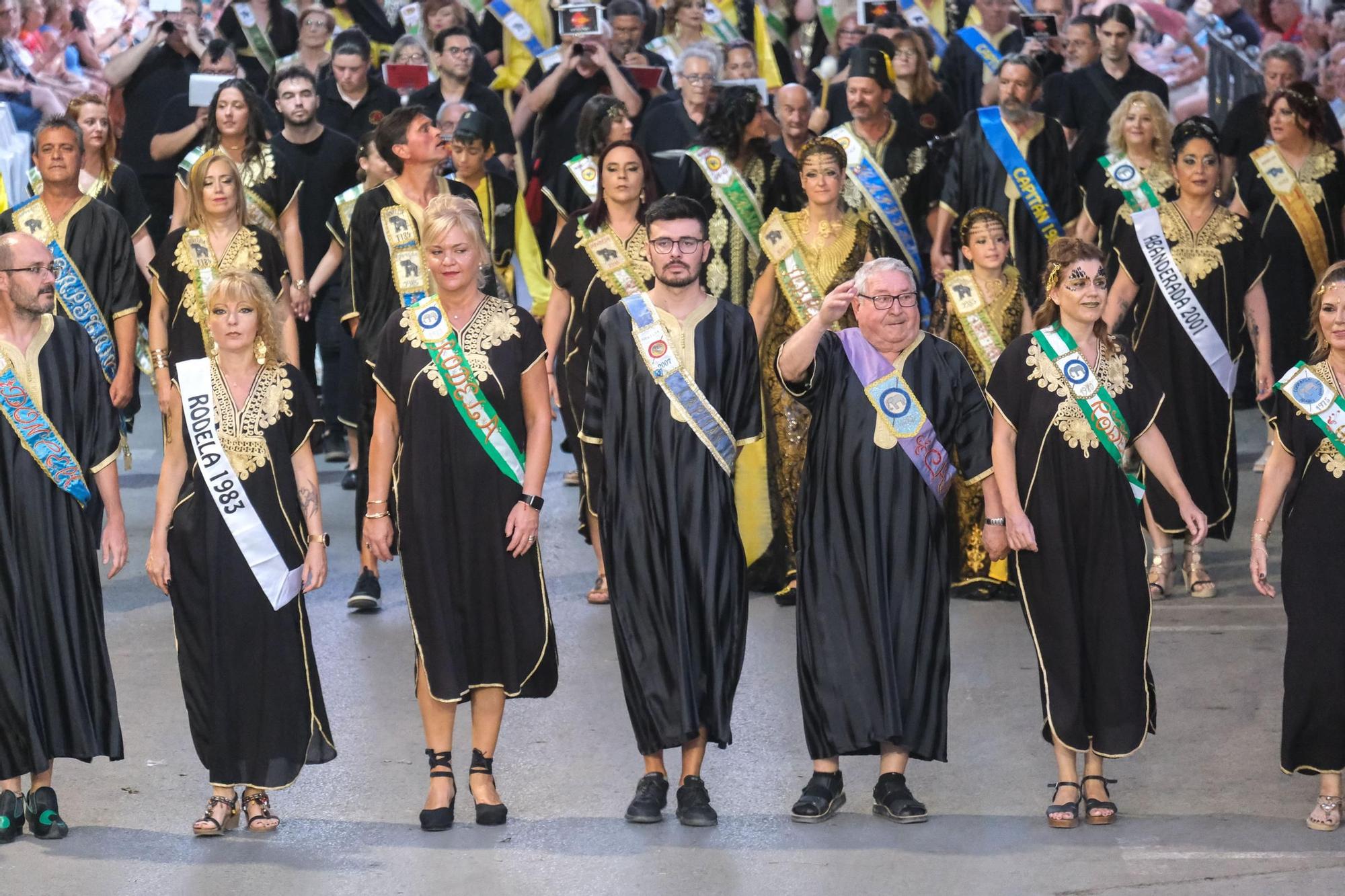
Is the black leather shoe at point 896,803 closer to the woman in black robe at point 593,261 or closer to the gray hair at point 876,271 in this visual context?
the gray hair at point 876,271

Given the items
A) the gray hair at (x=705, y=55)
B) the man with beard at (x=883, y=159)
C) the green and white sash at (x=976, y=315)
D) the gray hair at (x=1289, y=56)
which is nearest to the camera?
the green and white sash at (x=976, y=315)

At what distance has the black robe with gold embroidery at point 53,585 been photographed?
21.2ft

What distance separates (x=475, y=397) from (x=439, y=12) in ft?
20.2

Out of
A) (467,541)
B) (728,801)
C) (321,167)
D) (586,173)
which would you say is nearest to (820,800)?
(728,801)

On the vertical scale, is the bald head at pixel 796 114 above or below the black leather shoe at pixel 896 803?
above

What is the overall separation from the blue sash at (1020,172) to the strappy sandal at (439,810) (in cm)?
468

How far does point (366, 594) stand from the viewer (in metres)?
9.18

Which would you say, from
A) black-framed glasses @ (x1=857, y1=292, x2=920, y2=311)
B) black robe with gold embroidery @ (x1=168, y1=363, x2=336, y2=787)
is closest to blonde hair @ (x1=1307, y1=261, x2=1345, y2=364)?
black-framed glasses @ (x1=857, y1=292, x2=920, y2=311)

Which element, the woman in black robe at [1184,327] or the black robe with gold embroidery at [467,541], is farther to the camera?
the woman in black robe at [1184,327]

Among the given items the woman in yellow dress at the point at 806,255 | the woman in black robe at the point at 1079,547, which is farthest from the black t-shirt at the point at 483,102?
the woman in black robe at the point at 1079,547

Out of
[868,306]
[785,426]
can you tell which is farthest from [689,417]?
[785,426]

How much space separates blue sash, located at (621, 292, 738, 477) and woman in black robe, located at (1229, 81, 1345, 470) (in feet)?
14.0

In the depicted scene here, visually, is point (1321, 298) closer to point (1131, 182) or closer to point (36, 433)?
point (1131, 182)

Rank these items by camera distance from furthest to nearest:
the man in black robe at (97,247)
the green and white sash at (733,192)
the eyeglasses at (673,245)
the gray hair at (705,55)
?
the gray hair at (705,55), the green and white sash at (733,192), the man in black robe at (97,247), the eyeglasses at (673,245)
